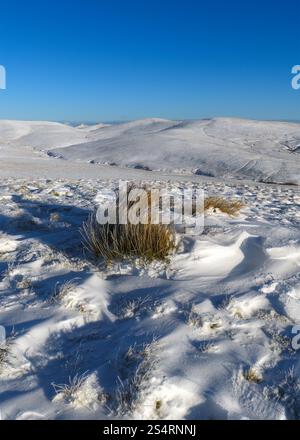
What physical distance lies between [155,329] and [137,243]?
124cm

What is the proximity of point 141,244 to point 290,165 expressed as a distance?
1166cm

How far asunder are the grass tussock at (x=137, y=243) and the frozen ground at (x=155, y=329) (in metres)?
0.15

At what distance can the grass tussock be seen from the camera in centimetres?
397

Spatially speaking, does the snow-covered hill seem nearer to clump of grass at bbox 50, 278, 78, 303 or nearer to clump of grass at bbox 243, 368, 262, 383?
clump of grass at bbox 50, 278, 78, 303

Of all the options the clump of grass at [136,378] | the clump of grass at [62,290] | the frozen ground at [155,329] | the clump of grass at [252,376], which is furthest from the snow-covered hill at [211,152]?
the clump of grass at [136,378]

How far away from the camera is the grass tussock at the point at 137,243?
3.97 meters

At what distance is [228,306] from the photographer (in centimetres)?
322

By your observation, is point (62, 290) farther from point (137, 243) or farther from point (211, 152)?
point (211, 152)

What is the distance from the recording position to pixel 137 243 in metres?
3.99

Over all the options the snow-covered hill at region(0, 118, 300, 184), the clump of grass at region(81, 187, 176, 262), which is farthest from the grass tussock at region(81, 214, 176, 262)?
the snow-covered hill at region(0, 118, 300, 184)

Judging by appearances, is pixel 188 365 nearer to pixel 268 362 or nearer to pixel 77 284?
pixel 268 362

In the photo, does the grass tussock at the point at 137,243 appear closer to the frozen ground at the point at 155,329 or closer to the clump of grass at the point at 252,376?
the frozen ground at the point at 155,329
